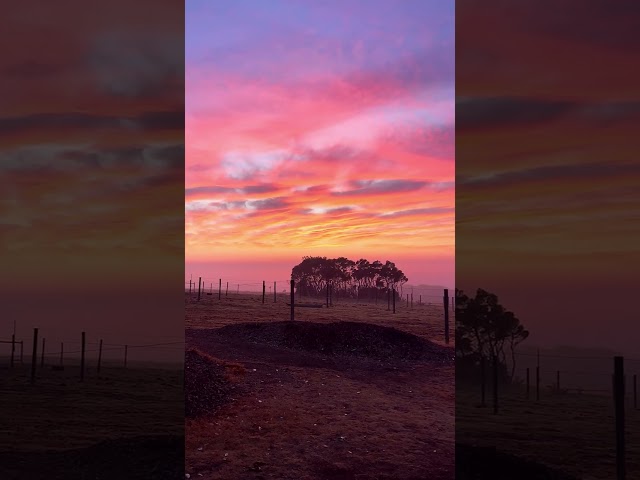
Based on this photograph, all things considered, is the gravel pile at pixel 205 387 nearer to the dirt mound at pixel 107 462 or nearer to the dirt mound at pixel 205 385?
the dirt mound at pixel 205 385

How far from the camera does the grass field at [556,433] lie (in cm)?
1298

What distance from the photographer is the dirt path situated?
13133 mm

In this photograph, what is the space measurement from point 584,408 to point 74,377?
2580cm

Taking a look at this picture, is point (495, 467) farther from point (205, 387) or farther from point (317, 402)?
point (205, 387)

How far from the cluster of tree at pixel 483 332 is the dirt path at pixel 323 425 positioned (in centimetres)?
1164

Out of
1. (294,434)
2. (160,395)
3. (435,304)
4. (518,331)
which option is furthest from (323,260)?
(294,434)

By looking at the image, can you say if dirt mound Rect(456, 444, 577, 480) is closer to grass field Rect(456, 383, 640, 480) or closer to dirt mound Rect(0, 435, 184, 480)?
grass field Rect(456, 383, 640, 480)

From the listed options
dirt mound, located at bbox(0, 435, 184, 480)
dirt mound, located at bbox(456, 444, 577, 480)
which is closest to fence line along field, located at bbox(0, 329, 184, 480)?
dirt mound, located at bbox(0, 435, 184, 480)

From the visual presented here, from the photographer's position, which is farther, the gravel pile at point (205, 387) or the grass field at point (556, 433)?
the gravel pile at point (205, 387)

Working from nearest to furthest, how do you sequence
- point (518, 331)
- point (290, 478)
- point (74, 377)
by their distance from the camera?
1. point (290, 478)
2. point (74, 377)
3. point (518, 331)

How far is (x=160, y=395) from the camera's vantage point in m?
26.7

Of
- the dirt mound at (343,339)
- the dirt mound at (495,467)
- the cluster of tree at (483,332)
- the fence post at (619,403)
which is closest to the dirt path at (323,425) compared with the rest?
the dirt mound at (495,467)

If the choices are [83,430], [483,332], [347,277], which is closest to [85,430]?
[83,430]

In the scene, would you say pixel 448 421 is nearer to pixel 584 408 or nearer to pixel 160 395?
pixel 584 408
